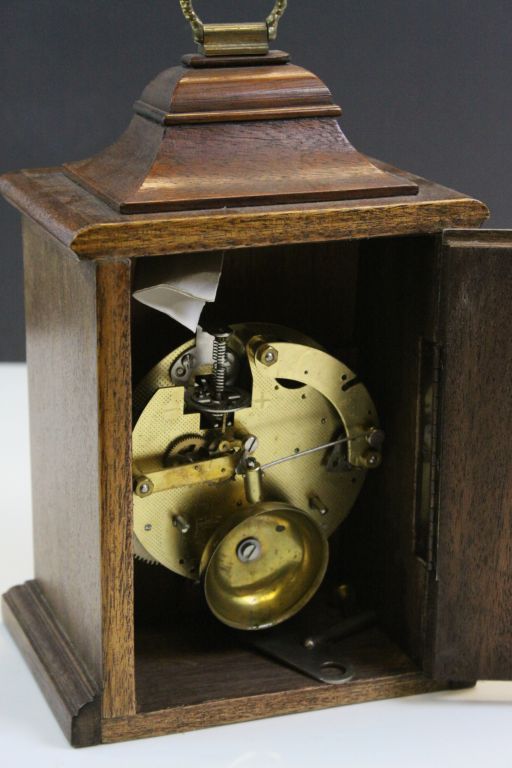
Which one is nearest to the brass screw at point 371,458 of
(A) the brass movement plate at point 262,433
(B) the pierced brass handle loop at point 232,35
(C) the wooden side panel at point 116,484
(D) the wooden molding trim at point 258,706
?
(A) the brass movement plate at point 262,433

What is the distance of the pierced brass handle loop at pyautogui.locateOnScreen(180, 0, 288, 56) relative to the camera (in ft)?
5.69

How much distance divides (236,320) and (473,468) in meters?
0.39

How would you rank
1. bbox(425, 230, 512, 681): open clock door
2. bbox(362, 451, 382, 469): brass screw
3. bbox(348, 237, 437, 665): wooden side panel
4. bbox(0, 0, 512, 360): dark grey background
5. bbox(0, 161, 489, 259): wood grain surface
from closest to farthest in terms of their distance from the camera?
bbox(0, 161, 489, 259): wood grain surface, bbox(425, 230, 512, 681): open clock door, bbox(348, 237, 437, 665): wooden side panel, bbox(362, 451, 382, 469): brass screw, bbox(0, 0, 512, 360): dark grey background

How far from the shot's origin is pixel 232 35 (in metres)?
1.75

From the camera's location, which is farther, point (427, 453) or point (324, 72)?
point (324, 72)

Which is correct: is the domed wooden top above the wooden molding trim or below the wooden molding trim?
above

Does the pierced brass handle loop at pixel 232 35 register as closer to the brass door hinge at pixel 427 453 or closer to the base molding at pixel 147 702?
the brass door hinge at pixel 427 453

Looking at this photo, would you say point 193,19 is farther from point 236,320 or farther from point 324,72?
point 324,72

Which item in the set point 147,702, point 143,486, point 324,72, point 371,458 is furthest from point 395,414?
point 324,72

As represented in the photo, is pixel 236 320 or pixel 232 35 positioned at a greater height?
pixel 232 35

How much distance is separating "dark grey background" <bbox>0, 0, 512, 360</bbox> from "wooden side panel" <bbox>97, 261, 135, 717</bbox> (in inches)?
70.6

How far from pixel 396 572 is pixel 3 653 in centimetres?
51

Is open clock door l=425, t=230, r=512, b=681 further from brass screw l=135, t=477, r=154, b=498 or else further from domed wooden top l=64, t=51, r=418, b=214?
brass screw l=135, t=477, r=154, b=498

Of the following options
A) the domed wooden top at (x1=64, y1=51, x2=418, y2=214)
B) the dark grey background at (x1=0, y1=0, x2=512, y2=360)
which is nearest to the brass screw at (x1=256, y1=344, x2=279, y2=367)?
the domed wooden top at (x1=64, y1=51, x2=418, y2=214)
